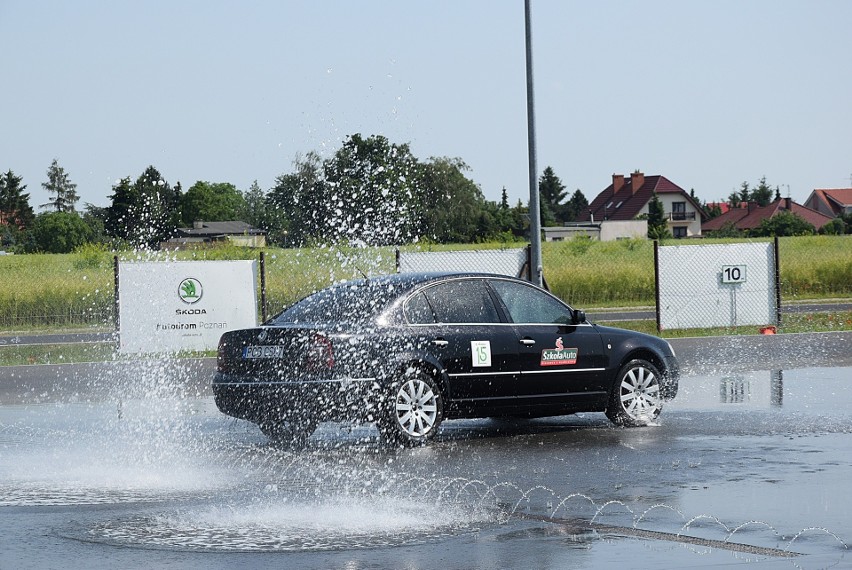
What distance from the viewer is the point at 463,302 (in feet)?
40.0

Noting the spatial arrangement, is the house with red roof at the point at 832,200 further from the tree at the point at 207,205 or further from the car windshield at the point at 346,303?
the car windshield at the point at 346,303

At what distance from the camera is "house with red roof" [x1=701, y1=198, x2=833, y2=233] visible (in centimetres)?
13150

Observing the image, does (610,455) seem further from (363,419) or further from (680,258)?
(680,258)

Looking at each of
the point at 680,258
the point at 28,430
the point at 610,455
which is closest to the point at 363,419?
the point at 610,455

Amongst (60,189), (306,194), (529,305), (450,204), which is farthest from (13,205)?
(529,305)

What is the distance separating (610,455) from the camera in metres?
10.8

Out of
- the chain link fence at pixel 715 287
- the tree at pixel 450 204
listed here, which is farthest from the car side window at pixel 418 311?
the tree at pixel 450 204

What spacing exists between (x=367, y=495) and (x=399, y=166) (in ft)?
97.5

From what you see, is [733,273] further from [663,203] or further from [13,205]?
[13,205]

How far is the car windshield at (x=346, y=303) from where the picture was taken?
11.6 m

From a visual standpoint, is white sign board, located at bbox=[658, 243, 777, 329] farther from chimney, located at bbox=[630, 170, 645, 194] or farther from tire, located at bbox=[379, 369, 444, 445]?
chimney, located at bbox=[630, 170, 645, 194]

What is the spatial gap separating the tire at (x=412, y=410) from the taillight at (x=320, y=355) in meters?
0.61

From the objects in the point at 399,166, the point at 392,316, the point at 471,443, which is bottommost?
the point at 471,443

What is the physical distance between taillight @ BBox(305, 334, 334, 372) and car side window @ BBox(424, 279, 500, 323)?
1.27 metres
